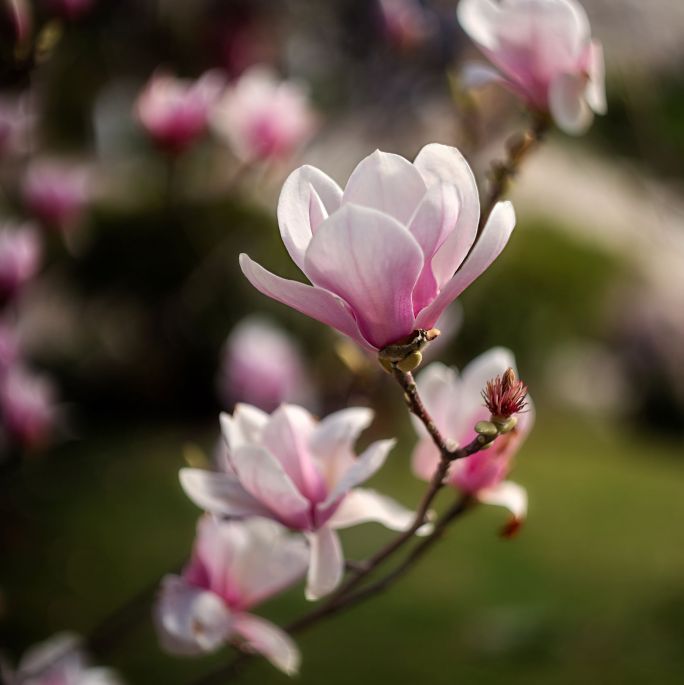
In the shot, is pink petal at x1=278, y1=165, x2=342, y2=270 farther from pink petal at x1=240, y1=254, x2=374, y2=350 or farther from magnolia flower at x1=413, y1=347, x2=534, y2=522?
magnolia flower at x1=413, y1=347, x2=534, y2=522

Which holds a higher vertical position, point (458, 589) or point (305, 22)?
point (305, 22)

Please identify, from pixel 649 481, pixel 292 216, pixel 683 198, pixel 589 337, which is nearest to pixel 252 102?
pixel 292 216

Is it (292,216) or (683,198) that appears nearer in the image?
(292,216)

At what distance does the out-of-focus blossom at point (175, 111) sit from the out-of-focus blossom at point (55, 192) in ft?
0.49

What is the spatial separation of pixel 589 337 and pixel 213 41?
1.54 meters

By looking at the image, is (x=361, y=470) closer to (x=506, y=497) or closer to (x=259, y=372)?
(x=506, y=497)

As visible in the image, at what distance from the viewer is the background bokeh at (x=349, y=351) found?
58.3 inches

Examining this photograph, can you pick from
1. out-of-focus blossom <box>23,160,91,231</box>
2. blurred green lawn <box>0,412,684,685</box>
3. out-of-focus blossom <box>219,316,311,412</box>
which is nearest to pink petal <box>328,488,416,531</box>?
out-of-focus blossom <box>219,316,311,412</box>

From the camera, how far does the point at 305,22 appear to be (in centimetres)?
269

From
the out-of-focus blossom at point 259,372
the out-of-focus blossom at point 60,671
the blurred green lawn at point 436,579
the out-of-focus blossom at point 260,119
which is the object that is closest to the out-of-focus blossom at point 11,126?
the out-of-focus blossom at point 260,119

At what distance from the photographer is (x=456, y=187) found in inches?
16.4

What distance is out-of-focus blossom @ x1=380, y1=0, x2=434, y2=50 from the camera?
1.34 m

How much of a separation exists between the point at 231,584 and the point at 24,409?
22.8 inches

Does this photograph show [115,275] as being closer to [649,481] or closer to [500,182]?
[649,481]
